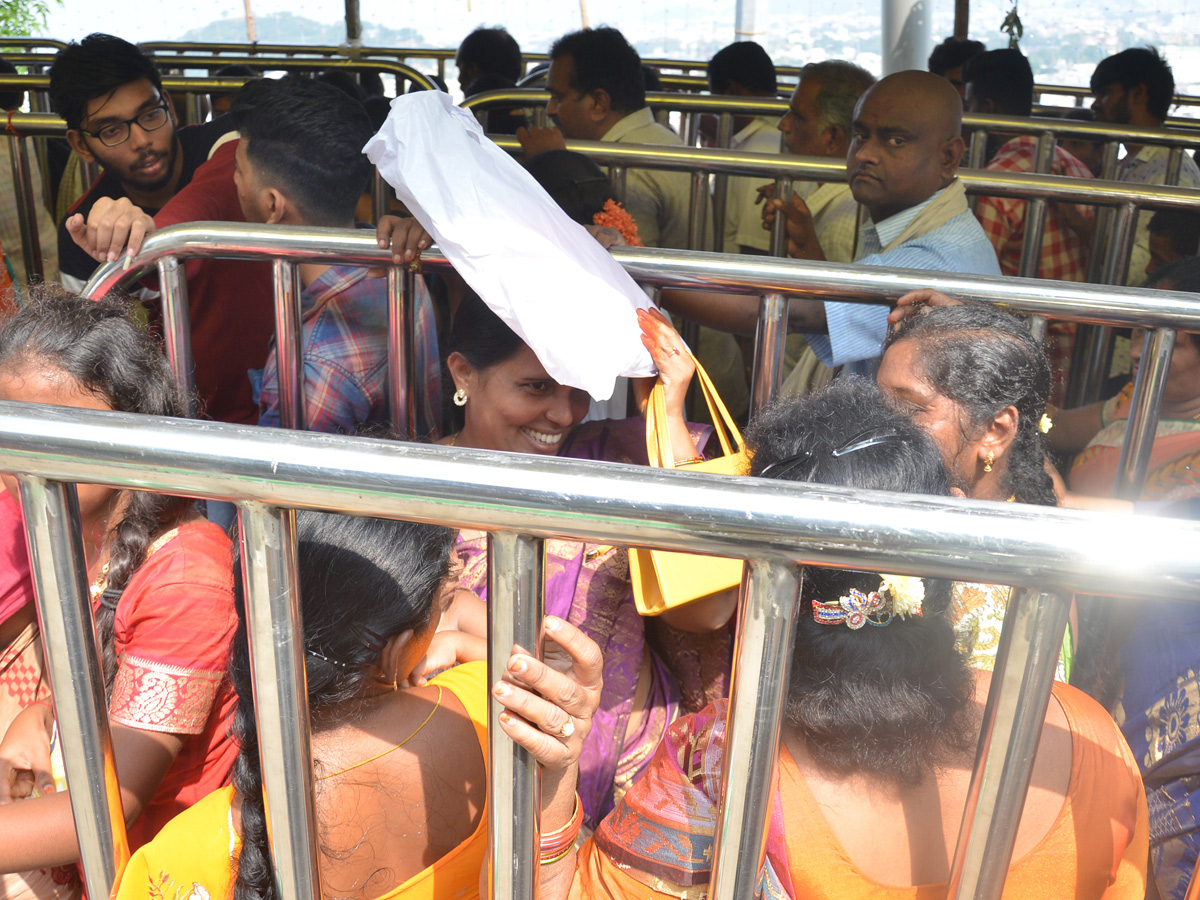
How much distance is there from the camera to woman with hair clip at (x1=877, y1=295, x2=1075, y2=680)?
5.98ft

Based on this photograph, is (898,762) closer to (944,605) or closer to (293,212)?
(944,605)

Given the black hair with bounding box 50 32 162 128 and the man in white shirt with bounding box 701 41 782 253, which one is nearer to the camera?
the black hair with bounding box 50 32 162 128

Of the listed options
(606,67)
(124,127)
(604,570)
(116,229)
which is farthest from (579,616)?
(606,67)

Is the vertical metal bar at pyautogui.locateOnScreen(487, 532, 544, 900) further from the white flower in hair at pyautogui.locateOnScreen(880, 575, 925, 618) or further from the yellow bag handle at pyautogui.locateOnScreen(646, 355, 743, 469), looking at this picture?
the yellow bag handle at pyautogui.locateOnScreen(646, 355, 743, 469)

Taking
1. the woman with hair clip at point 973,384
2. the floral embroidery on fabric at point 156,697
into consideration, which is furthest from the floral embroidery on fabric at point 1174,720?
the floral embroidery on fabric at point 156,697

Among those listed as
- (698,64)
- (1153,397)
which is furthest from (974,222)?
(698,64)

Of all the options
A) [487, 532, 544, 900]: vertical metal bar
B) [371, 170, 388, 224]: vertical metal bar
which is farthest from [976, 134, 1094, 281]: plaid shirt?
[487, 532, 544, 900]: vertical metal bar

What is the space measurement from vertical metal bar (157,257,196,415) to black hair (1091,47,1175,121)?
4.80 m

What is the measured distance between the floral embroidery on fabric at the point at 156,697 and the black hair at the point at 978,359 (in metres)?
1.37

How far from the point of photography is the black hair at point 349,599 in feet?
3.89

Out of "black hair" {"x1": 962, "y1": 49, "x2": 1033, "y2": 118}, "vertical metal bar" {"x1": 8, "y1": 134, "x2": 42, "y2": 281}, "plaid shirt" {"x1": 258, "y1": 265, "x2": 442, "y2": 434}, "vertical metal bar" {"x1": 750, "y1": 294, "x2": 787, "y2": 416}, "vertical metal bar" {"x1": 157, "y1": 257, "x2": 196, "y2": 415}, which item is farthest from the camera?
"black hair" {"x1": 962, "y1": 49, "x2": 1033, "y2": 118}

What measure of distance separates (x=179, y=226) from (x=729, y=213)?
274 cm

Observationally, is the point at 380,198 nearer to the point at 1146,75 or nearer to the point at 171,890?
the point at 171,890

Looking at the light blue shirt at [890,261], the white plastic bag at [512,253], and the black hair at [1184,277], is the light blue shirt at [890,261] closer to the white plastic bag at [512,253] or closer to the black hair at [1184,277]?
the black hair at [1184,277]
